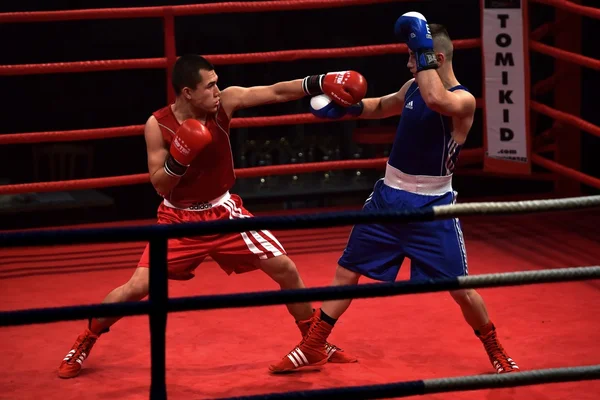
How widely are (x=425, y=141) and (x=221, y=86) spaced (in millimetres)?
2940

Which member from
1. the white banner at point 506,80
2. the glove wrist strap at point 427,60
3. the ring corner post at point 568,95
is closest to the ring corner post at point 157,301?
the glove wrist strap at point 427,60

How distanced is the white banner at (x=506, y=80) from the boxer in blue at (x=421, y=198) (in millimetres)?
1912

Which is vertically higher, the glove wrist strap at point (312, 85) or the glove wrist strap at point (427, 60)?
the glove wrist strap at point (427, 60)

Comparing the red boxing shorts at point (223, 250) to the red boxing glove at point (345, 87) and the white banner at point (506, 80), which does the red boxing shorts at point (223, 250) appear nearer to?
the red boxing glove at point (345, 87)

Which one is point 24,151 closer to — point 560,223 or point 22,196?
point 22,196

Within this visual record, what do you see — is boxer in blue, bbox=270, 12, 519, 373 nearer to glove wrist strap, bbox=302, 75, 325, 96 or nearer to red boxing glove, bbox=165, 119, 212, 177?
glove wrist strap, bbox=302, 75, 325, 96

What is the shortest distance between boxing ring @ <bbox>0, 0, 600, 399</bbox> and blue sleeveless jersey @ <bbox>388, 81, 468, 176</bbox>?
0.42 metres

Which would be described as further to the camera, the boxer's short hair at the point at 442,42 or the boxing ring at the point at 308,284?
the boxer's short hair at the point at 442,42

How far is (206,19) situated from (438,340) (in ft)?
9.78

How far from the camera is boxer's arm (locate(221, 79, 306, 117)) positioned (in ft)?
11.2

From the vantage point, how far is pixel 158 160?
129 inches

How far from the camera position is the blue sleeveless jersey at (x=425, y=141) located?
10.5 ft

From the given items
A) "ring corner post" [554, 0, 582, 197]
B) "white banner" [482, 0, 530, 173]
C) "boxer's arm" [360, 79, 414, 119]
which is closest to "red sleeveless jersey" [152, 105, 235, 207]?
"boxer's arm" [360, 79, 414, 119]

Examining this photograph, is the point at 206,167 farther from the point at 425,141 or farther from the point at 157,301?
the point at 157,301
